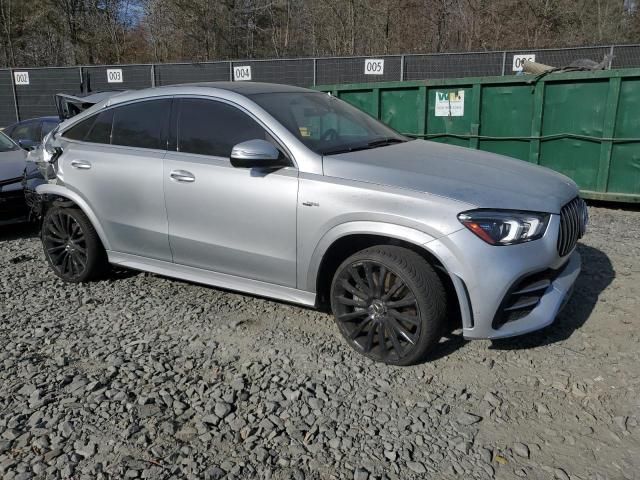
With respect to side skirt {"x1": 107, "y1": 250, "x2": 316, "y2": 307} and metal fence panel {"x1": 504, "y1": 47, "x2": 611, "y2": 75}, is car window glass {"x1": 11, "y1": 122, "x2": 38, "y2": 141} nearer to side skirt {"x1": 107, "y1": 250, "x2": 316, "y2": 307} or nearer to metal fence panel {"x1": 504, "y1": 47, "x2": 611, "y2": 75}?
side skirt {"x1": 107, "y1": 250, "x2": 316, "y2": 307}

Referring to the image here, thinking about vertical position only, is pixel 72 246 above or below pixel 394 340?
above

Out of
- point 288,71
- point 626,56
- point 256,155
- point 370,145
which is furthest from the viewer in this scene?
point 288,71

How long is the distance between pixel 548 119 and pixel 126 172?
6056 millimetres

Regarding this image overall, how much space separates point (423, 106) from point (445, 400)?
658 centimetres

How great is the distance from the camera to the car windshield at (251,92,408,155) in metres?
3.91

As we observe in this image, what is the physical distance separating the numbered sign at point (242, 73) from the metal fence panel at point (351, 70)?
2.19 meters

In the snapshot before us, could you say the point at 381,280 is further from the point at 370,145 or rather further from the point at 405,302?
the point at 370,145

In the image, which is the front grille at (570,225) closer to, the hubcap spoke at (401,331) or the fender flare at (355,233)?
the fender flare at (355,233)

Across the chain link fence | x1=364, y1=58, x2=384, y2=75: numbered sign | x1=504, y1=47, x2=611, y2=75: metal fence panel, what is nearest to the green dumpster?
the chain link fence

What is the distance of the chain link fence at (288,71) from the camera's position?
13445mm

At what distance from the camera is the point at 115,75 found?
17891 millimetres

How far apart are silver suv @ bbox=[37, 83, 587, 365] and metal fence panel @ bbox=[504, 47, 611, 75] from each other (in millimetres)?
10328

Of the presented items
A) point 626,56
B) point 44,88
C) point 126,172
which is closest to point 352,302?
point 126,172

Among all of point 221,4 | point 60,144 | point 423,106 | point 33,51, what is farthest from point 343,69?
point 33,51
